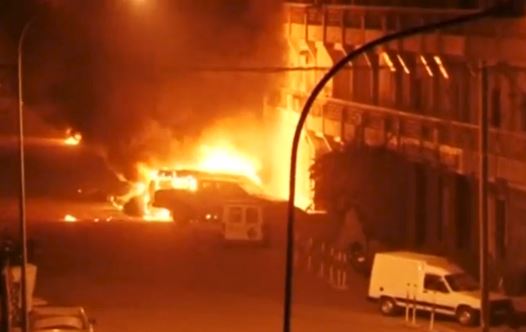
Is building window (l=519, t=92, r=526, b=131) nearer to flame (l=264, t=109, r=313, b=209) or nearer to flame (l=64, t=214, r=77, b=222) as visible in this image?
flame (l=264, t=109, r=313, b=209)

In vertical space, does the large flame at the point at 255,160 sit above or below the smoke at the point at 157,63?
below

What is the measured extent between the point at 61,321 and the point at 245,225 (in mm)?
14633

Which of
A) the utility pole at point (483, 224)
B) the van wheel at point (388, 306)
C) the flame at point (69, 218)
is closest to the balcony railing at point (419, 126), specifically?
the van wheel at point (388, 306)

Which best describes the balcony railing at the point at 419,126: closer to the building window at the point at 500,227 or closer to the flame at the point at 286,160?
the flame at the point at 286,160

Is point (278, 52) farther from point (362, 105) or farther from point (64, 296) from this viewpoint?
point (64, 296)

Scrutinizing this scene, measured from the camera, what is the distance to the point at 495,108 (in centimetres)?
4166

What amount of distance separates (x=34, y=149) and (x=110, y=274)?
3188 cm

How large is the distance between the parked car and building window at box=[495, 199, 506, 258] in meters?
14.0

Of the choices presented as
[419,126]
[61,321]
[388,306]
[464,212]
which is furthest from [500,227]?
[61,321]

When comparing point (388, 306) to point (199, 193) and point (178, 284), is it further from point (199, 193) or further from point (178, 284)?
point (199, 193)

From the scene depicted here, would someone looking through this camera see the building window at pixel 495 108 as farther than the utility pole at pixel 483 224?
Yes

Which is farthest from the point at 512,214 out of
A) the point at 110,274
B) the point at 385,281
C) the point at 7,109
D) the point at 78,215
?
the point at 7,109

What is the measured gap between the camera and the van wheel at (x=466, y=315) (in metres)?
32.5

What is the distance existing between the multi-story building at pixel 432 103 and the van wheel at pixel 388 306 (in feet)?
11.3
